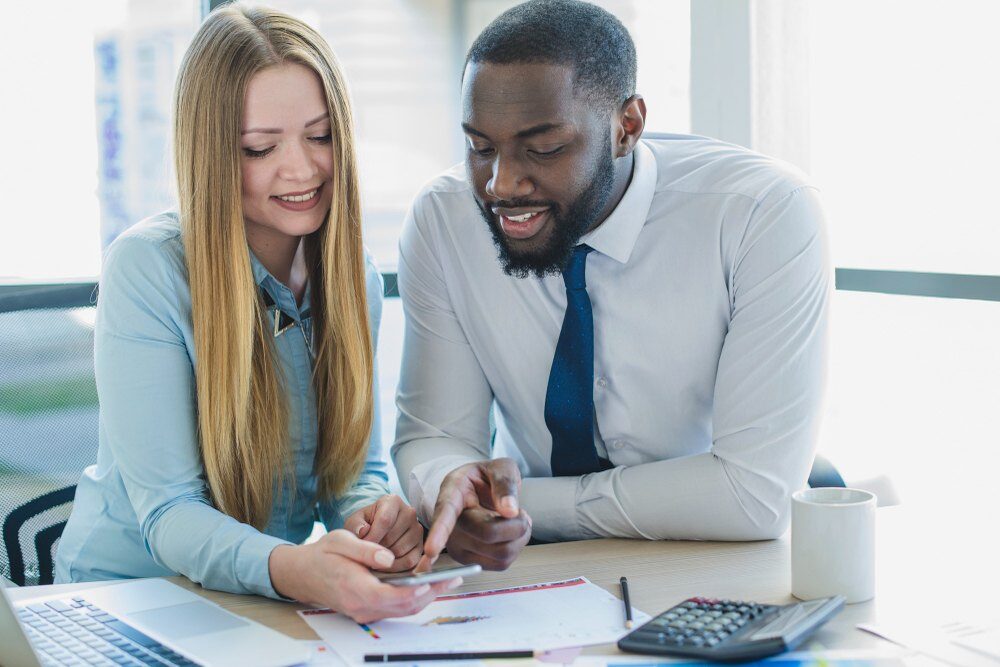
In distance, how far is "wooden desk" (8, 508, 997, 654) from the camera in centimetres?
118

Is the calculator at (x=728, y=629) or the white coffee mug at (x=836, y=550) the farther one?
the white coffee mug at (x=836, y=550)

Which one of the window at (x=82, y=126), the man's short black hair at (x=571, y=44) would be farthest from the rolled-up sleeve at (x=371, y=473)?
the window at (x=82, y=126)

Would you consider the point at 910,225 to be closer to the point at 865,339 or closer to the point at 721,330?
the point at 865,339

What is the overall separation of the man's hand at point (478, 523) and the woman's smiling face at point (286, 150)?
0.52m

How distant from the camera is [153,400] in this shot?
1442 mm

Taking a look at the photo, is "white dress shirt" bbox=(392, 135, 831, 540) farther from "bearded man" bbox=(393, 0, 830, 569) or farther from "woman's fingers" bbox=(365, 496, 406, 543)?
"woman's fingers" bbox=(365, 496, 406, 543)

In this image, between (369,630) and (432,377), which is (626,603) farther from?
(432,377)

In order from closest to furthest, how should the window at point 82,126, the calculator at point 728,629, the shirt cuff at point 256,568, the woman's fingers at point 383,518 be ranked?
1. the calculator at point 728,629
2. the shirt cuff at point 256,568
3. the woman's fingers at point 383,518
4. the window at point 82,126

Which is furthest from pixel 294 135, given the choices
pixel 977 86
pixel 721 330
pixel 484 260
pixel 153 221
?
pixel 977 86

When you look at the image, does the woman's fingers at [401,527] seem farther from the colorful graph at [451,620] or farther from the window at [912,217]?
the window at [912,217]

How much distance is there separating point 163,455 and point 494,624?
0.57 metres

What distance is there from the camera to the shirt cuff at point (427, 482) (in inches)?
62.0

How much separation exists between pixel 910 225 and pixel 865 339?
392mm

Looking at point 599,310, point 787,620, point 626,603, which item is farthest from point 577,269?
point 787,620
